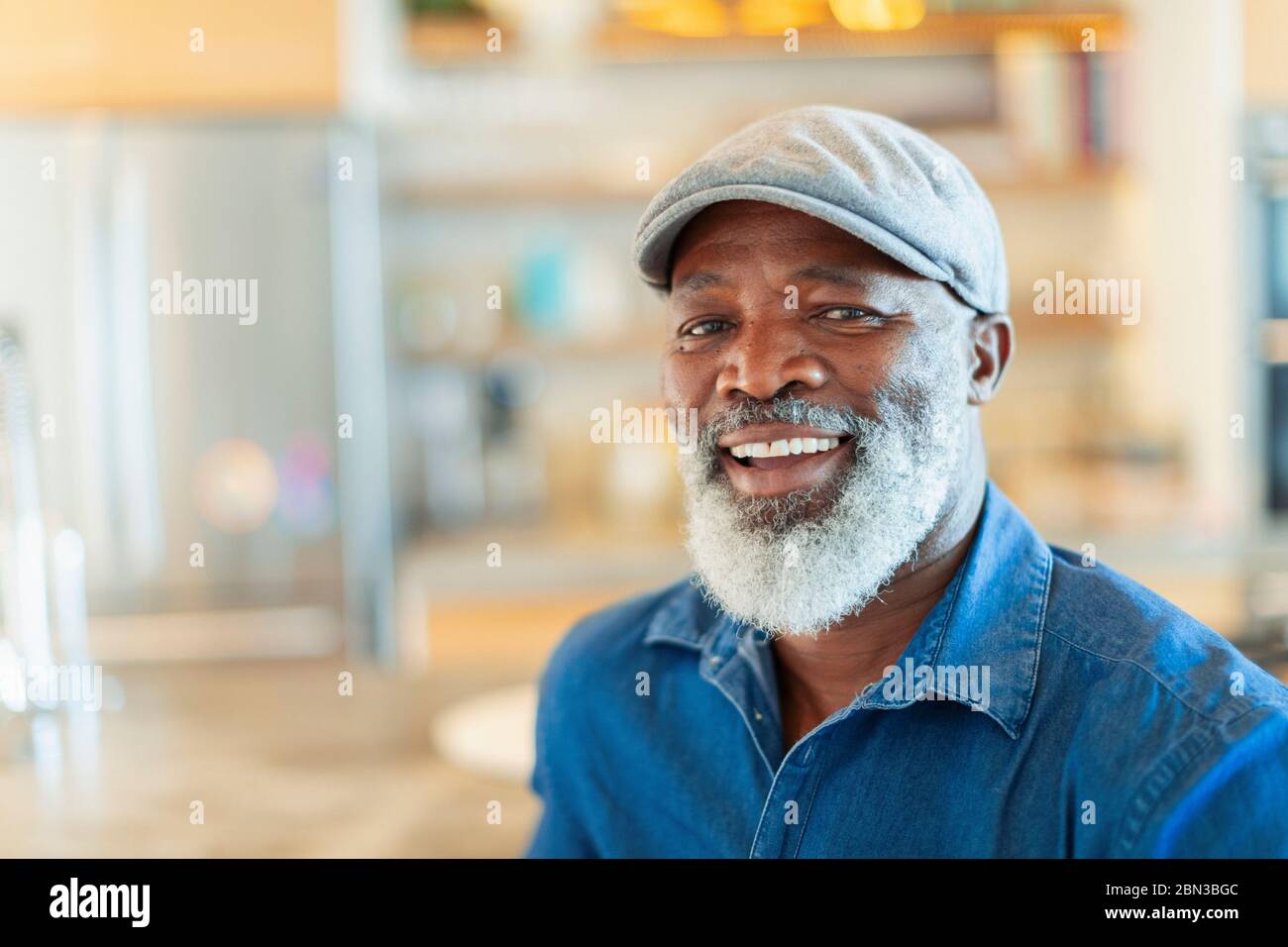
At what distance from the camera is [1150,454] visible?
352cm

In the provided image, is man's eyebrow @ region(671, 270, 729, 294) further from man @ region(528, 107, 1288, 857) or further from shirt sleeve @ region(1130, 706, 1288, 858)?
shirt sleeve @ region(1130, 706, 1288, 858)

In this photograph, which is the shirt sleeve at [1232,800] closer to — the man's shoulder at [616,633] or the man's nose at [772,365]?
the man's nose at [772,365]

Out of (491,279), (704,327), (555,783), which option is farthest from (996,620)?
(491,279)

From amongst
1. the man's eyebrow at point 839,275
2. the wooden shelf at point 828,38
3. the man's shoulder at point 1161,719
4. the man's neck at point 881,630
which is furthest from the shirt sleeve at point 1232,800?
the wooden shelf at point 828,38

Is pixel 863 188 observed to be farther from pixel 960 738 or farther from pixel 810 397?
pixel 960 738

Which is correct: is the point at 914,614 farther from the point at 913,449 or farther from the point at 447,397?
the point at 447,397

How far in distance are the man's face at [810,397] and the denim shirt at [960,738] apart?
3.1 inches

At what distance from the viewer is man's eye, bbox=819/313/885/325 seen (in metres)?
0.94

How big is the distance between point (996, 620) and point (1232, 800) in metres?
0.21

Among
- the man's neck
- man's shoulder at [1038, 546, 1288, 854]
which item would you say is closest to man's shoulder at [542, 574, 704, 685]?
the man's neck

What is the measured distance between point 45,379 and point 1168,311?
2.84 m

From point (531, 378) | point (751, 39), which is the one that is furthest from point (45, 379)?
point (751, 39)

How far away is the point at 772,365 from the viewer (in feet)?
3.07
